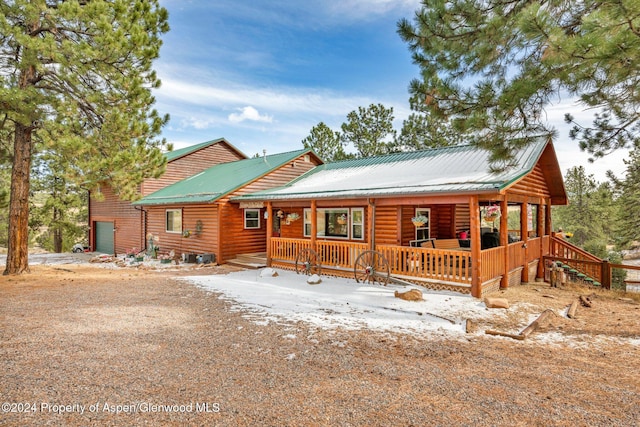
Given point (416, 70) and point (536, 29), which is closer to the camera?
point (536, 29)

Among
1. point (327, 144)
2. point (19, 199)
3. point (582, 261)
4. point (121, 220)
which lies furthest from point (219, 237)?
point (327, 144)

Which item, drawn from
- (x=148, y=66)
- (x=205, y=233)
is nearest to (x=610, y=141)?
(x=148, y=66)

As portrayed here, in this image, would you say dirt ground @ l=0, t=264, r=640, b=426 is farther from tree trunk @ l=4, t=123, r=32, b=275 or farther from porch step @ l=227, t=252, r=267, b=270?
porch step @ l=227, t=252, r=267, b=270

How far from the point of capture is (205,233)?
14.9m

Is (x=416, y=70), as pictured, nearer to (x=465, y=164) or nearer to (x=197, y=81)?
(x=465, y=164)

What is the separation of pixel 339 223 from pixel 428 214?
132 inches

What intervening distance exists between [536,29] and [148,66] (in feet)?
32.8

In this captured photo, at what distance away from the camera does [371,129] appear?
27.2 m

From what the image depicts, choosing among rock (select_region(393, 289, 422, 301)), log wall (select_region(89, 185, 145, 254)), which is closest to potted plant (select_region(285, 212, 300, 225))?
rock (select_region(393, 289, 422, 301))

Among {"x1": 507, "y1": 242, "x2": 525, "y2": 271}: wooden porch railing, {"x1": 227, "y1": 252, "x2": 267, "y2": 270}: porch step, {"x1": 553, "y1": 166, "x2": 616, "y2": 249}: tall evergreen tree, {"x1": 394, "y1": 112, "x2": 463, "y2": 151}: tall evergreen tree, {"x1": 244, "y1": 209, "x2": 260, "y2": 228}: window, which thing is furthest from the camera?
{"x1": 553, "y1": 166, "x2": 616, "y2": 249}: tall evergreen tree

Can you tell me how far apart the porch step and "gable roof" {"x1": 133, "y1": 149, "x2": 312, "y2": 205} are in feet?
8.70

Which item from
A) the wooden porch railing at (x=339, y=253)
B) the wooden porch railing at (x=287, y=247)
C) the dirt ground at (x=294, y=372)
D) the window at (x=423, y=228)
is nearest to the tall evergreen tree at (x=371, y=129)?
the window at (x=423, y=228)

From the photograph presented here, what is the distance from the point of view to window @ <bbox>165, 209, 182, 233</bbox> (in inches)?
648

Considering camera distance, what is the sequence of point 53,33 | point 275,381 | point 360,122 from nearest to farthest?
point 275,381, point 53,33, point 360,122
